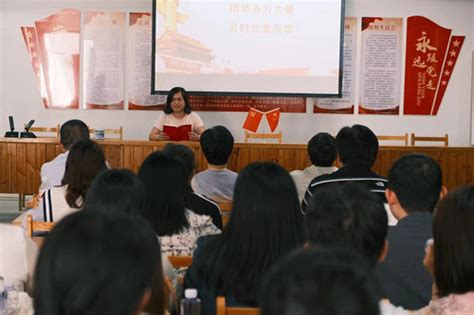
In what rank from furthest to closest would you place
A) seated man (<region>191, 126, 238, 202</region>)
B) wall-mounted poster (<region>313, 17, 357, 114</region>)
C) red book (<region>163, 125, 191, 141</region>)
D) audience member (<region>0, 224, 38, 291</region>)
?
wall-mounted poster (<region>313, 17, 357, 114</region>) → red book (<region>163, 125, 191, 141</region>) → seated man (<region>191, 126, 238, 202</region>) → audience member (<region>0, 224, 38, 291</region>)

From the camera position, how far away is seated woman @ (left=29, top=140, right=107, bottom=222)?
10.4 feet

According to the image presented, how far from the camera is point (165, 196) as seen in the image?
2.71 meters

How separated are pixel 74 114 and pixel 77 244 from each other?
283 inches

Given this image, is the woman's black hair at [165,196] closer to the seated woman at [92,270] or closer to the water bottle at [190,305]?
the water bottle at [190,305]

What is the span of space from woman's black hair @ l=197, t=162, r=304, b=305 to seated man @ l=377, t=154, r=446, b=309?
314 millimetres

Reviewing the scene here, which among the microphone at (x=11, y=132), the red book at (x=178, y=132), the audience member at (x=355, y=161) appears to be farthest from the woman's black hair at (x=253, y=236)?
the microphone at (x=11, y=132)

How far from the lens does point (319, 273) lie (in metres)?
0.81

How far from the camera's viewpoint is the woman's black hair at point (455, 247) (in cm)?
160

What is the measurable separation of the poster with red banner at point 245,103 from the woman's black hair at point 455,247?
6197 mm

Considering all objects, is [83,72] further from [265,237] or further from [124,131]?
[265,237]

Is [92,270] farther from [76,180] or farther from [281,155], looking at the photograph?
[281,155]

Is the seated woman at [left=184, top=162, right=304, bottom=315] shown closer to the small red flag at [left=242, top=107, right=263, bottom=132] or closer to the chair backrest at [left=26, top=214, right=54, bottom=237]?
the chair backrest at [left=26, top=214, right=54, bottom=237]

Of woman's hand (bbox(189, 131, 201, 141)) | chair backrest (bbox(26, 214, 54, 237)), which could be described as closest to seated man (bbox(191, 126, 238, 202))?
chair backrest (bbox(26, 214, 54, 237))

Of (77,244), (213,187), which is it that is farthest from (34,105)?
(77,244)
